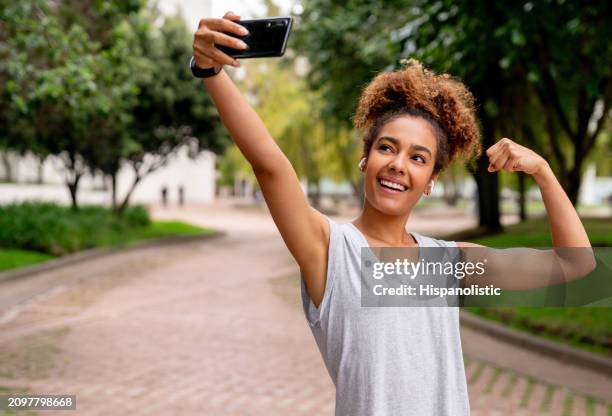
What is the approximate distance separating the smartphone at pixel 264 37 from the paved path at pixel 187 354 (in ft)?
15.4

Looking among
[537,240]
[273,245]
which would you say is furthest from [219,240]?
[537,240]

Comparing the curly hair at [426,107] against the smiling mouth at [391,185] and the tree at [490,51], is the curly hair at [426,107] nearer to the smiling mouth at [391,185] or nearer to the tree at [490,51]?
the smiling mouth at [391,185]

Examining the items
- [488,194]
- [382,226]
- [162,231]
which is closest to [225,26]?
[382,226]

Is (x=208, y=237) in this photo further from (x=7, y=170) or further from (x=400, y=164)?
(x=7, y=170)

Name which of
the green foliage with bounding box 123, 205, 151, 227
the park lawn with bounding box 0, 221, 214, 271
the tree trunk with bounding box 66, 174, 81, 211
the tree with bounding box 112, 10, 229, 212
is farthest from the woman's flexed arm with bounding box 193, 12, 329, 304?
the green foliage with bounding box 123, 205, 151, 227

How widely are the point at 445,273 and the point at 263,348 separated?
6.48 meters

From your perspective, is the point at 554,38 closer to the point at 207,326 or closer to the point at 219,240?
the point at 207,326

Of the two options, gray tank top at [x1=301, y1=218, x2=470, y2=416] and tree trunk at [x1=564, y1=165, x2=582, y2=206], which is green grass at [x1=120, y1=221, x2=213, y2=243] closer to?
tree trunk at [x1=564, y1=165, x2=582, y2=206]

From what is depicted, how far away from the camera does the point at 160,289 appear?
13.2m

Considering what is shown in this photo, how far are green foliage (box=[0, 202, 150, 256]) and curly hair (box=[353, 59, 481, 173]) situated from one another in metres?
16.6

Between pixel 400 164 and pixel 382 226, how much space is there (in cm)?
18

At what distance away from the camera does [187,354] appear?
310 inches

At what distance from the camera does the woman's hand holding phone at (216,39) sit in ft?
5.23

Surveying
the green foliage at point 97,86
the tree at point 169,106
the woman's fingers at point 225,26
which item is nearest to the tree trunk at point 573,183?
the green foliage at point 97,86
